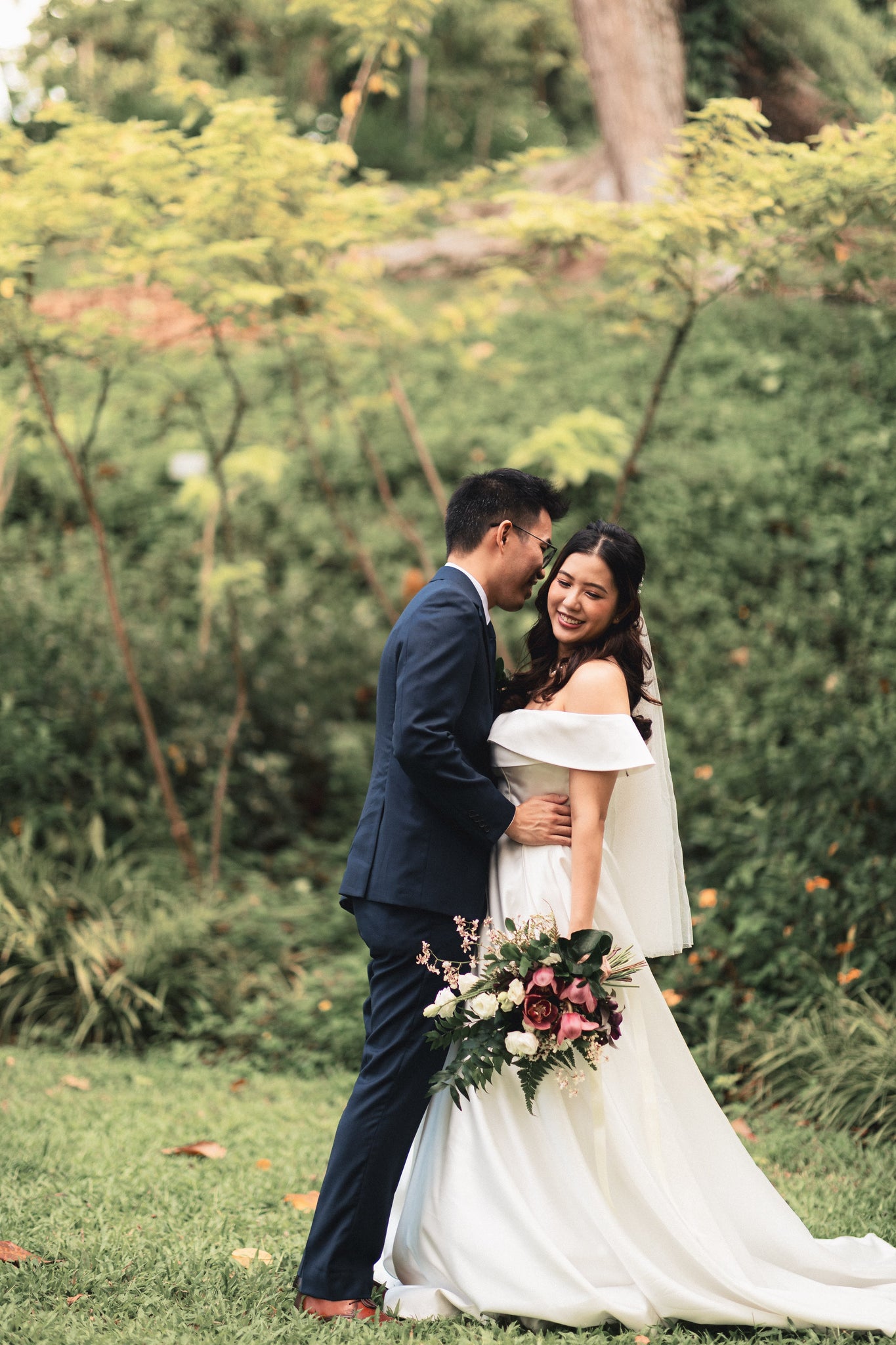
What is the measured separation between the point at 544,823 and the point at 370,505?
651cm

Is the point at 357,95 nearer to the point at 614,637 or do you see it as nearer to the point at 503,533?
the point at 503,533

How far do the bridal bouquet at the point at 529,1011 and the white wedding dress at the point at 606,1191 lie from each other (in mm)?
166

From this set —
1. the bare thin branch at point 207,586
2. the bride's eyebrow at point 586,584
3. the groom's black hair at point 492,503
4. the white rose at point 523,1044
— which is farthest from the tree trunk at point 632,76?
the white rose at point 523,1044

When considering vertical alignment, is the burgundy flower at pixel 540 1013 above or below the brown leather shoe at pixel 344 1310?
above

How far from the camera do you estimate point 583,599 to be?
9.84 ft

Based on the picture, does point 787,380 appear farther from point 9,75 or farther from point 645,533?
point 9,75

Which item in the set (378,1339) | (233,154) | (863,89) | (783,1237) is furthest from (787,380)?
(378,1339)

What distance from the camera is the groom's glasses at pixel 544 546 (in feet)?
9.95

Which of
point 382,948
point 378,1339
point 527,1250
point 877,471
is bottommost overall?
point 378,1339

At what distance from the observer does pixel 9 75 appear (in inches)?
528

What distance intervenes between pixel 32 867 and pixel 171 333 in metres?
7.08

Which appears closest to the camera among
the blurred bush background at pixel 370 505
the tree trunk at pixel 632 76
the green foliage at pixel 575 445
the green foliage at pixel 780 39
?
the blurred bush background at pixel 370 505

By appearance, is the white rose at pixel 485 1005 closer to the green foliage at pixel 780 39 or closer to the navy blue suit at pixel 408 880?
the navy blue suit at pixel 408 880

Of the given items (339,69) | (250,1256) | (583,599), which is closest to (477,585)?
(583,599)
